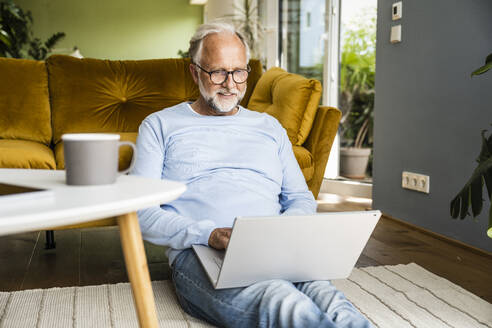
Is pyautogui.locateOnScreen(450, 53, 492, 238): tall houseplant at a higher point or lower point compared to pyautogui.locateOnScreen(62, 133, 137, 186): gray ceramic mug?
lower

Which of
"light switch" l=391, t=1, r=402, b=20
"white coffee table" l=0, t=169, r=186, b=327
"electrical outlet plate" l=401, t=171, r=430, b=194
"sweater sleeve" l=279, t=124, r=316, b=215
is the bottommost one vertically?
"electrical outlet plate" l=401, t=171, r=430, b=194

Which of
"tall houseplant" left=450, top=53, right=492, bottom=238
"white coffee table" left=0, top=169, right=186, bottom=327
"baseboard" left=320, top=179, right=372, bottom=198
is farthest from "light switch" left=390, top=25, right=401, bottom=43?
"white coffee table" left=0, top=169, right=186, bottom=327

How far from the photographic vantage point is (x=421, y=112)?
2748mm

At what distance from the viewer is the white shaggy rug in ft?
4.84

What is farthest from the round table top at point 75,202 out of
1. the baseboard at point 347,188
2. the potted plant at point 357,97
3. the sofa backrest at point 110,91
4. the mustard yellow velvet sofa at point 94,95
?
the potted plant at point 357,97

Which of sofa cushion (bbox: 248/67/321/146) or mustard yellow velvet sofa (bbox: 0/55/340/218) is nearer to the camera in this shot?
sofa cushion (bbox: 248/67/321/146)

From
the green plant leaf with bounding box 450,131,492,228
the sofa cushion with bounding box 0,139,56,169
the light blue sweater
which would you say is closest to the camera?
the light blue sweater

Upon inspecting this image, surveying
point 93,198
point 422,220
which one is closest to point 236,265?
point 93,198

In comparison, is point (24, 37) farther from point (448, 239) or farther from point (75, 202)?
point (75, 202)

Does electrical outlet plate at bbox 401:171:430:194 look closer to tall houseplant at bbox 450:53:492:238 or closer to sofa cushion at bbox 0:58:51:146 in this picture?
tall houseplant at bbox 450:53:492:238

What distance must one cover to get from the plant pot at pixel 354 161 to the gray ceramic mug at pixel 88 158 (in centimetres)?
406

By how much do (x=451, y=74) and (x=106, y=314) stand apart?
2.02 meters

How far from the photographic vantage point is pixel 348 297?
1688 mm

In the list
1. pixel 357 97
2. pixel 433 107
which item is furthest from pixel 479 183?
pixel 357 97
